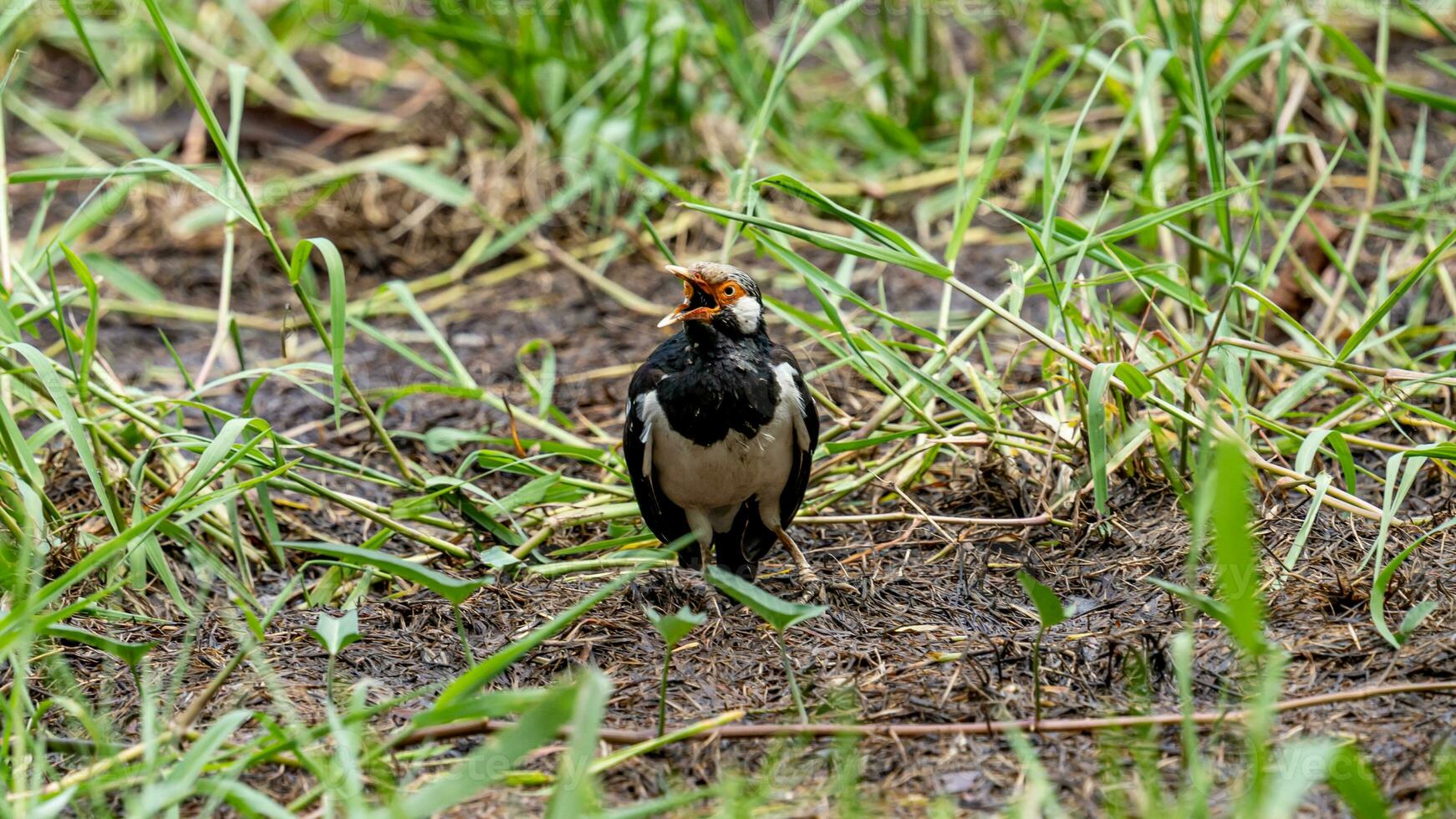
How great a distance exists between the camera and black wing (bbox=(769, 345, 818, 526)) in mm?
3375

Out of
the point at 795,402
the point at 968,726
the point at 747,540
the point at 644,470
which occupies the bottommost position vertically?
the point at 747,540

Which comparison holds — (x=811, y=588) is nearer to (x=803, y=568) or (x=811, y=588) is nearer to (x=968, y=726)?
(x=803, y=568)

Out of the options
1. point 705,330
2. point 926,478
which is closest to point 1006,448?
point 926,478

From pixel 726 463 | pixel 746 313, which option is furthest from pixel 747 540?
pixel 746 313

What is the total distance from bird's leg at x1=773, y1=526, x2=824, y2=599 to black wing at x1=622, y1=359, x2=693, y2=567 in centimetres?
27

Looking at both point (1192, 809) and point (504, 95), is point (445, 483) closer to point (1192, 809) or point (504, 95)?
point (1192, 809)

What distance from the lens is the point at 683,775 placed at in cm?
235

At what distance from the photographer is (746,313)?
3391 millimetres

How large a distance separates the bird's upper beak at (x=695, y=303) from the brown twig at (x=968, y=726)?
1.18 meters

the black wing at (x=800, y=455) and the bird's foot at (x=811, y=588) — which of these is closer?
the bird's foot at (x=811, y=588)

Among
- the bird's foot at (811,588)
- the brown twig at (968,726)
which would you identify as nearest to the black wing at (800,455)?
the bird's foot at (811,588)

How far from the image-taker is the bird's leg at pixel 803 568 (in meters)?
3.25

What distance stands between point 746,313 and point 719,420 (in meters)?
0.30

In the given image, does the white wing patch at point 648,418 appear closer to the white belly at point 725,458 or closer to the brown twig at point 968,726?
the white belly at point 725,458
